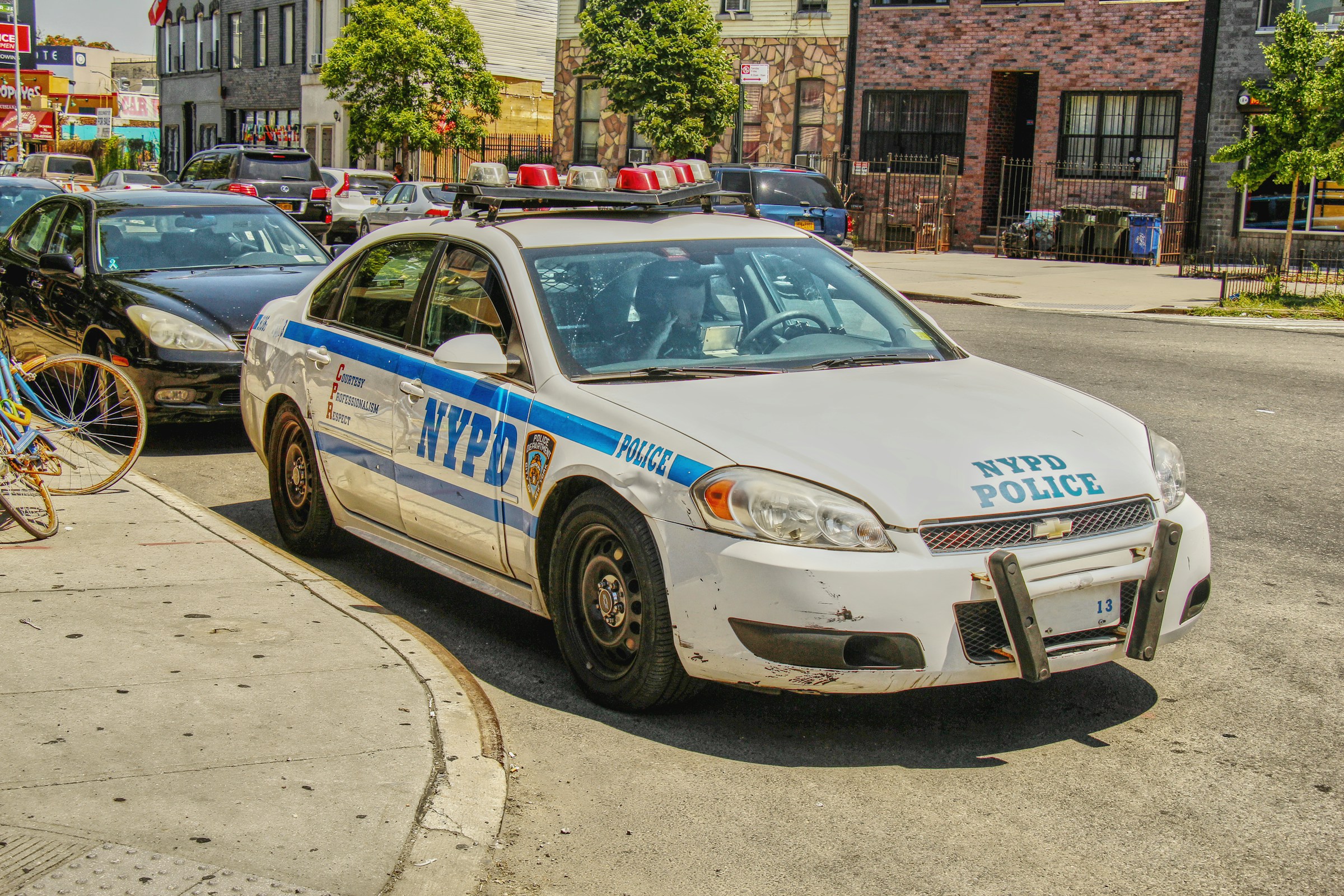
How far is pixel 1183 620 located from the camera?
4727mm

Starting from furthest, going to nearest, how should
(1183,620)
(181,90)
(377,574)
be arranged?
(181,90) < (377,574) < (1183,620)

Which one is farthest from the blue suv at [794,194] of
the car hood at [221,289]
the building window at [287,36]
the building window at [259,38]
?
the building window at [259,38]

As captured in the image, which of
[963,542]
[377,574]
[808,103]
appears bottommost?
[377,574]

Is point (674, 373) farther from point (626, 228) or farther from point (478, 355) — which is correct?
point (626, 228)

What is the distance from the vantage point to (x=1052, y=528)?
14.2ft

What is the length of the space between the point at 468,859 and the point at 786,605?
3.76 ft

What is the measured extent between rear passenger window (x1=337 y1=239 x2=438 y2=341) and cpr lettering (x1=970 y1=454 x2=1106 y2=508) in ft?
8.73

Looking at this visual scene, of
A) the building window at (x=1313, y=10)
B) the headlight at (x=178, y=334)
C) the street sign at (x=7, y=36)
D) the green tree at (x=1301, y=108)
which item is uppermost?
the street sign at (x=7, y=36)

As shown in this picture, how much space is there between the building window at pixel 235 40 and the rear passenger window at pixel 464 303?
5521cm

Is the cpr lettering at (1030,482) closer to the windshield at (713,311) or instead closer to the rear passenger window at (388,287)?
the windshield at (713,311)

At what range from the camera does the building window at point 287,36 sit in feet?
174

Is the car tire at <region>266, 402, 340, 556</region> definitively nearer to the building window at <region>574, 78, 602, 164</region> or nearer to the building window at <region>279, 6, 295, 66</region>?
the building window at <region>574, 78, 602, 164</region>

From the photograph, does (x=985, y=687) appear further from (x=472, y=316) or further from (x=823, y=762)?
(x=472, y=316)

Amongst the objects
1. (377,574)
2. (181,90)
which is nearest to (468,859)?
(377,574)
